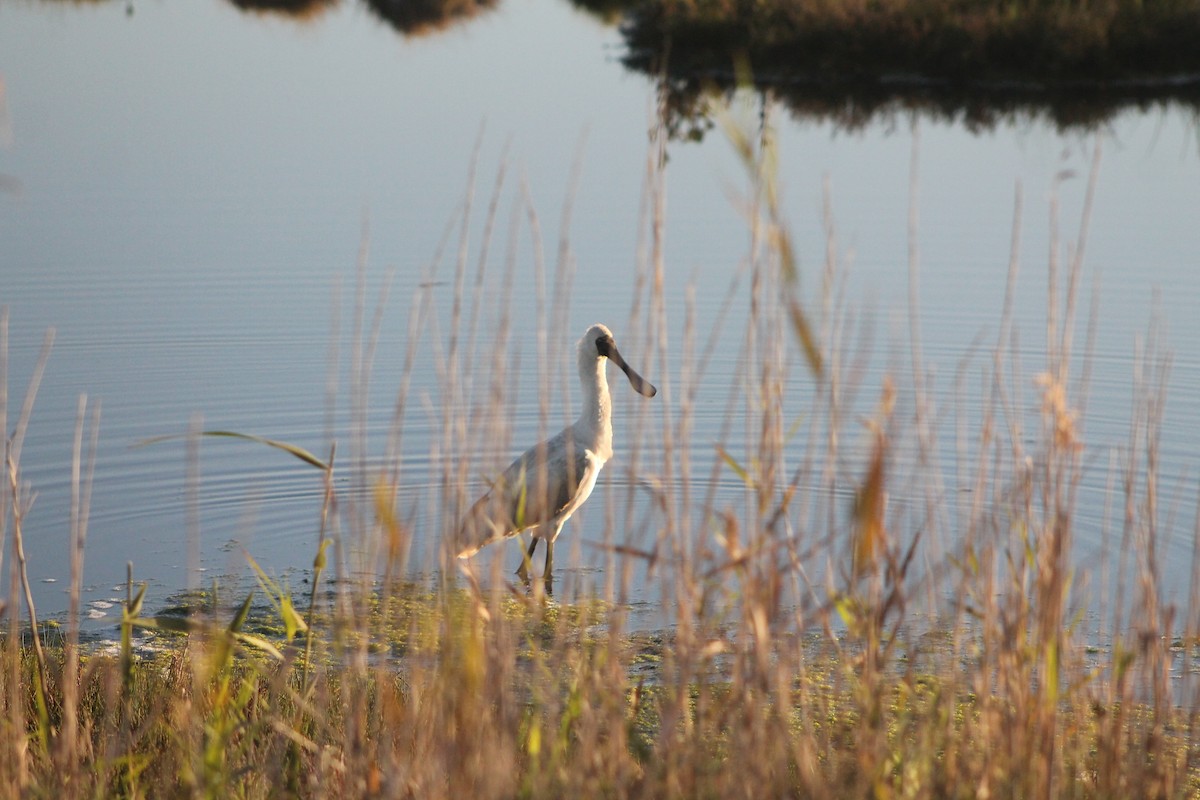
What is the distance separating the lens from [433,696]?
282 centimetres

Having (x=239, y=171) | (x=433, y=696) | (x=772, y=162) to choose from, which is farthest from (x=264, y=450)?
(x=239, y=171)

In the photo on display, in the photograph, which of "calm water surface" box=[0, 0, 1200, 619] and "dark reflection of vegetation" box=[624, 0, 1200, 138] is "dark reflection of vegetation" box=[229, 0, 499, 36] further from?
"dark reflection of vegetation" box=[624, 0, 1200, 138]

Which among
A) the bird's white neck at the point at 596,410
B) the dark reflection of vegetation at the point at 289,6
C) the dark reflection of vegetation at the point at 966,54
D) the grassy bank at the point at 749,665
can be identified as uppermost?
the dark reflection of vegetation at the point at 289,6

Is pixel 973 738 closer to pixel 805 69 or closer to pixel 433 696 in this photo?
pixel 433 696

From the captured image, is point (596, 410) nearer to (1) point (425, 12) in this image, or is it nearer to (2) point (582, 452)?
(2) point (582, 452)

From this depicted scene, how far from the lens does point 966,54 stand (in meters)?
16.1

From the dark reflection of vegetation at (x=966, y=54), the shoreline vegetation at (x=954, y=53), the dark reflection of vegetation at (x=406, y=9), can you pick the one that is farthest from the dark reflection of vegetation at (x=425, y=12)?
the dark reflection of vegetation at (x=966, y=54)

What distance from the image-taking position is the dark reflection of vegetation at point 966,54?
15.9m

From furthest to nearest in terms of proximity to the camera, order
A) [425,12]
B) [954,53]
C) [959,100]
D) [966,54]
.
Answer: [425,12] → [954,53] → [966,54] → [959,100]

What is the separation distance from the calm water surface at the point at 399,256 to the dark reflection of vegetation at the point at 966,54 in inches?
45.9

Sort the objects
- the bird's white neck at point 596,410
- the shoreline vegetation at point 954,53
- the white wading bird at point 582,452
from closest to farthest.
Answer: the white wading bird at point 582,452, the bird's white neck at point 596,410, the shoreline vegetation at point 954,53

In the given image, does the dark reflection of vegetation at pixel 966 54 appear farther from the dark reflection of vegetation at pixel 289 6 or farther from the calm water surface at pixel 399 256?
the dark reflection of vegetation at pixel 289 6

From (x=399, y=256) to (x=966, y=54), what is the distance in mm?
8546

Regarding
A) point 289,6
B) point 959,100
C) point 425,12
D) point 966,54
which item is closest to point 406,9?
point 425,12
